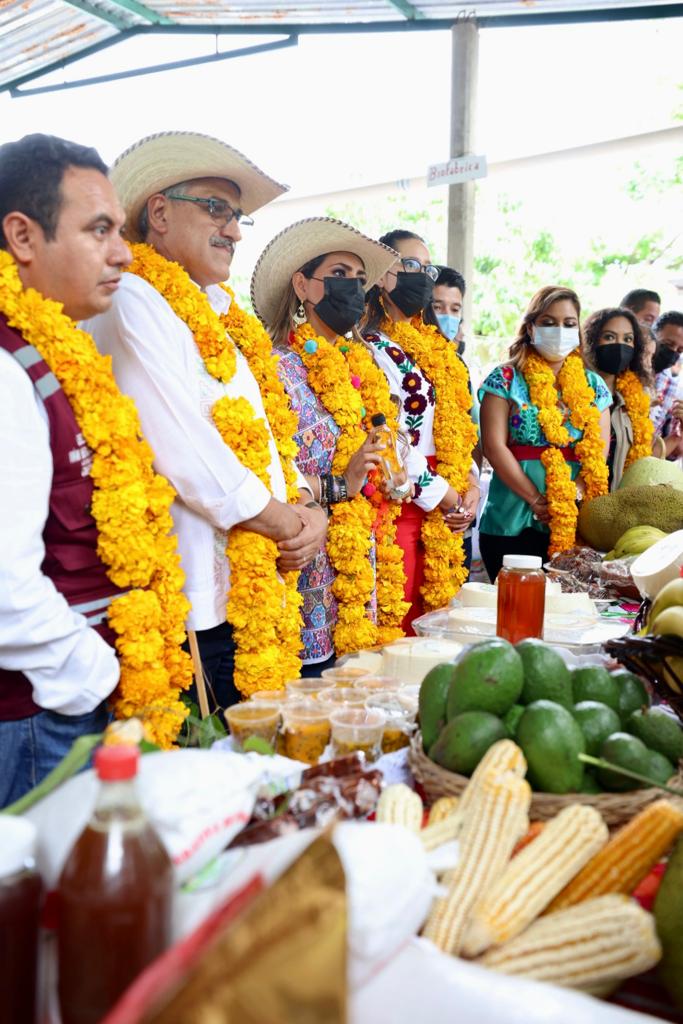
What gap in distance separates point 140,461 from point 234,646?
788mm

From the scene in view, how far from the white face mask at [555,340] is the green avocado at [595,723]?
3433 millimetres

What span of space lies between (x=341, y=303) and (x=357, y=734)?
7.65 ft

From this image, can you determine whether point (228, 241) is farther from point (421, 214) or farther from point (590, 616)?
point (421, 214)

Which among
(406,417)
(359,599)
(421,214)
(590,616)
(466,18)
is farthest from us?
(421,214)

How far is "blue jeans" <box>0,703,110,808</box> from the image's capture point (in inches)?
77.2

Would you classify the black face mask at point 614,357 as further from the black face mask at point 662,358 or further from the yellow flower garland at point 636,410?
the black face mask at point 662,358

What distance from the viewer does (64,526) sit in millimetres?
2021

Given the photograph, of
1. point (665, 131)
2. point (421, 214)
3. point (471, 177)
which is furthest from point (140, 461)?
point (421, 214)

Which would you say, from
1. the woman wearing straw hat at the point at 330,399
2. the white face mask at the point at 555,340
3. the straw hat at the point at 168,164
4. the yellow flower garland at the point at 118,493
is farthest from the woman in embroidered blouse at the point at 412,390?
the yellow flower garland at the point at 118,493

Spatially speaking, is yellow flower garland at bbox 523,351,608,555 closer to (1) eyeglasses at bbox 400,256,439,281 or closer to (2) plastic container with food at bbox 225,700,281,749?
(1) eyeglasses at bbox 400,256,439,281

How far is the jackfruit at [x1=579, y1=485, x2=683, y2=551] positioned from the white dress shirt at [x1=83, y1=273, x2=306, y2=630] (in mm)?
2170

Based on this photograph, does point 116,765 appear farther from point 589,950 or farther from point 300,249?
point 300,249

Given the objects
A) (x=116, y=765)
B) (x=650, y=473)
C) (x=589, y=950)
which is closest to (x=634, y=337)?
(x=650, y=473)

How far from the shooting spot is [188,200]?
9.29 ft
